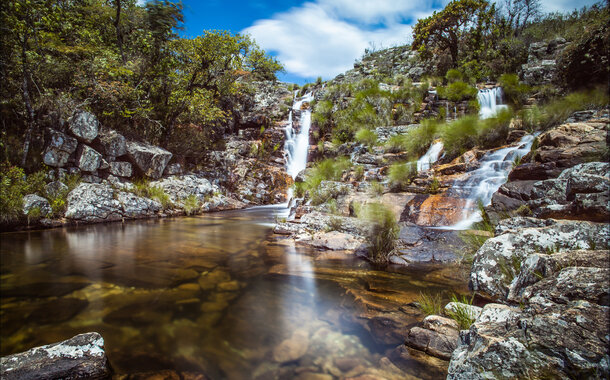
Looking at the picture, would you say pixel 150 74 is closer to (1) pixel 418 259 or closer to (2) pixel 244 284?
(2) pixel 244 284

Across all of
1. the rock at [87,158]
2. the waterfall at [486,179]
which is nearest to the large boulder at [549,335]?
the waterfall at [486,179]

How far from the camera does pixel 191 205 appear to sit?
1178 cm

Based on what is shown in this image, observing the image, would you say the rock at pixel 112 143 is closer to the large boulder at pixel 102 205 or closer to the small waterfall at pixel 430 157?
the large boulder at pixel 102 205

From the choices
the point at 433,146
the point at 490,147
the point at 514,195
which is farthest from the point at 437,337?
the point at 433,146

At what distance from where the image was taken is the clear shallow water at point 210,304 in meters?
2.47

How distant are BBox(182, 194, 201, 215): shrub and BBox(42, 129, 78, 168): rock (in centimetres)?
432

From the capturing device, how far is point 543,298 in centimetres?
140

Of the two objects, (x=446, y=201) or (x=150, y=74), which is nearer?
(x=446, y=201)

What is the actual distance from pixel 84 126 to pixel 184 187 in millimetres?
4334

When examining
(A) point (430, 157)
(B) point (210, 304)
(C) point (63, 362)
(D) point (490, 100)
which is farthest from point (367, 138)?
(C) point (63, 362)

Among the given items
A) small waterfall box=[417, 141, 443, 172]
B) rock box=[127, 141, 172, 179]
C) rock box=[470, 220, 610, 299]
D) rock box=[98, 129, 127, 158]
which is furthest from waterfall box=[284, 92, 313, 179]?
rock box=[470, 220, 610, 299]

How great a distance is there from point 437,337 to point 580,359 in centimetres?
148

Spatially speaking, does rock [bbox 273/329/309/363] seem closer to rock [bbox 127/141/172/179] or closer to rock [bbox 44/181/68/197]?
rock [bbox 44/181/68/197]

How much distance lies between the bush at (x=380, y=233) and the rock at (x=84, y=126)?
10.7 m
